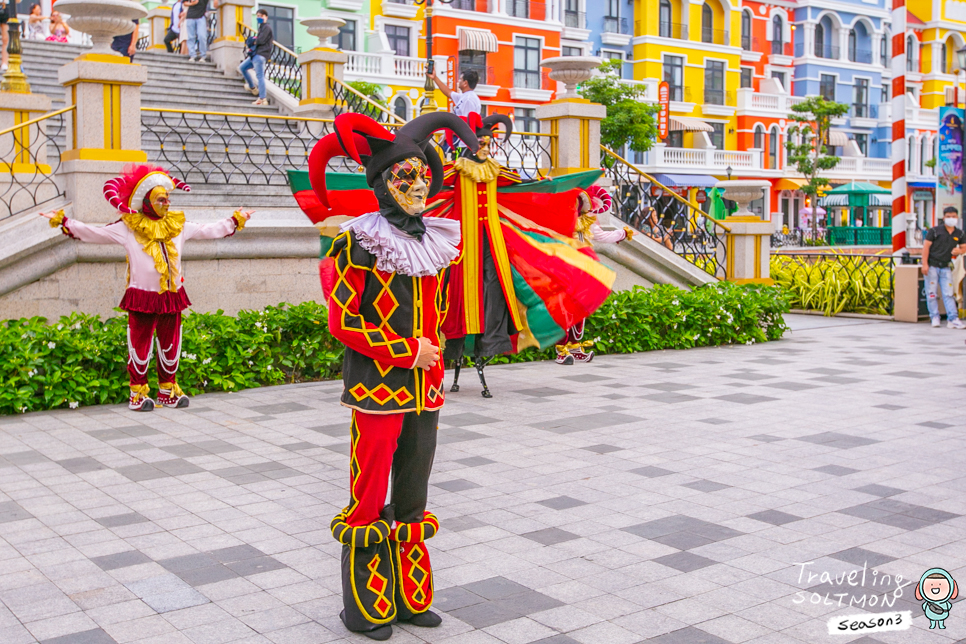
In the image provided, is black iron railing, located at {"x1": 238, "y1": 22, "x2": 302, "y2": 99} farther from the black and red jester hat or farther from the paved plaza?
the black and red jester hat

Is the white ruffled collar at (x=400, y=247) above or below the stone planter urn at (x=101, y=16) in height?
below

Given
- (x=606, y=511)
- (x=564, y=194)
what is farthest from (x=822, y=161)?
(x=606, y=511)

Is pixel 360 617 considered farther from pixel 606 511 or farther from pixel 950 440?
pixel 950 440

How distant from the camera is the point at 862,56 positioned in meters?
52.3

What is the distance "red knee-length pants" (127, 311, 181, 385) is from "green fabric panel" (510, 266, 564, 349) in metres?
2.96

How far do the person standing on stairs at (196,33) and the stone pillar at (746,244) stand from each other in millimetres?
9609

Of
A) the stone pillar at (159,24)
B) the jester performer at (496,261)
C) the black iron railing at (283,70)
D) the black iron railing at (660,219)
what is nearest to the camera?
the jester performer at (496,261)

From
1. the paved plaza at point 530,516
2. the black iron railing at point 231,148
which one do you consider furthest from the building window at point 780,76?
the paved plaza at point 530,516

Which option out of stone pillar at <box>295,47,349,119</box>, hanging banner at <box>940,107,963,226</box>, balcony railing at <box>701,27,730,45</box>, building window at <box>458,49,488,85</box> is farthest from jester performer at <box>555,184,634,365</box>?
balcony railing at <box>701,27,730,45</box>

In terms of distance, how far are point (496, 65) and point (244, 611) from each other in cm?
3699

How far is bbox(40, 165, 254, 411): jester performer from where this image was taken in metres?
8.04

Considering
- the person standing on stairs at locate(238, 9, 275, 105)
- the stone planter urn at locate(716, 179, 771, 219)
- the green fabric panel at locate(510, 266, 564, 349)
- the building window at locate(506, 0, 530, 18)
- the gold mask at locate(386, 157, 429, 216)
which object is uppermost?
the building window at locate(506, 0, 530, 18)

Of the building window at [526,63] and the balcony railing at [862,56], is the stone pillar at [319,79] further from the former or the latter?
the balcony railing at [862,56]

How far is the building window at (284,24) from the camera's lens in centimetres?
3414
